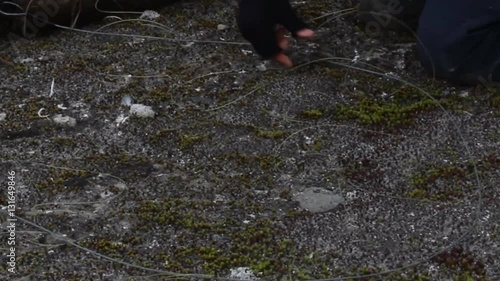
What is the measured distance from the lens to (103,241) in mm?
2152

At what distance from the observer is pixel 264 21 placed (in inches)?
105

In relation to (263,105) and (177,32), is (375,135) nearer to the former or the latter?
(263,105)

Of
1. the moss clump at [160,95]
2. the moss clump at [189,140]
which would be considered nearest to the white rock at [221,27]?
the moss clump at [160,95]

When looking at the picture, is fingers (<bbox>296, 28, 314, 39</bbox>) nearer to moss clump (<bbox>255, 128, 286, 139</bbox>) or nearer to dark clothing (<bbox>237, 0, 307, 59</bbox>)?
dark clothing (<bbox>237, 0, 307, 59</bbox>)

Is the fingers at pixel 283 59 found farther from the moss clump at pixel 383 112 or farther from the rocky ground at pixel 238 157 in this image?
the moss clump at pixel 383 112

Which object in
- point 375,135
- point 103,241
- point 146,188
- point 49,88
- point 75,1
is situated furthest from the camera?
point 75,1

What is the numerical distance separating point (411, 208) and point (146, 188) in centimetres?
64

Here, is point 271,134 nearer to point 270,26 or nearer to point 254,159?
point 254,159

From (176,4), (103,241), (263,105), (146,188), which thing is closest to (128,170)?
(146,188)

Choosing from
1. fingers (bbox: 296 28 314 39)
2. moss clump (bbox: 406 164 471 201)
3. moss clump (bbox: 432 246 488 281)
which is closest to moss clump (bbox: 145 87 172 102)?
fingers (bbox: 296 28 314 39)

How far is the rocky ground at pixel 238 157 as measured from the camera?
6.92ft

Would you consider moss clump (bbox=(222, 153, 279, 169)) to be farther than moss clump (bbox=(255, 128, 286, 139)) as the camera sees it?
No

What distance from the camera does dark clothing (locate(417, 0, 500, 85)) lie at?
8.64ft

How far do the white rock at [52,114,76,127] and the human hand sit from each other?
0.54 m
